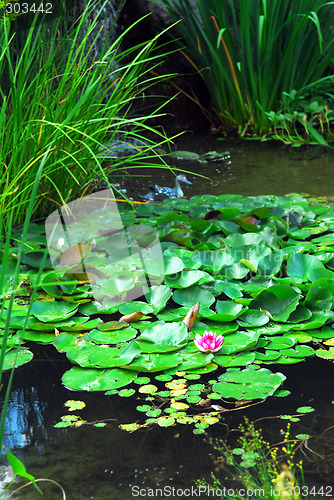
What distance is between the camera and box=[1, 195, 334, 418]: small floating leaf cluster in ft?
5.56

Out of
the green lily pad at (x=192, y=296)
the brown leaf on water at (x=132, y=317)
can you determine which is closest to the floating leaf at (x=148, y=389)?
the brown leaf on water at (x=132, y=317)

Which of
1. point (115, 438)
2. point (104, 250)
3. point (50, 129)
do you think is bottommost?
point (104, 250)

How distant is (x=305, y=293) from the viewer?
6.91 feet

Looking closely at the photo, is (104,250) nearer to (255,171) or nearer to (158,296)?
(158,296)

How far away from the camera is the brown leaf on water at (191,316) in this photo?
6.22ft

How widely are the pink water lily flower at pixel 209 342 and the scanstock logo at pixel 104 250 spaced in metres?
0.47

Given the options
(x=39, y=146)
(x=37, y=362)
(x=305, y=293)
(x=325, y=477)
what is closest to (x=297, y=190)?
(x=305, y=293)

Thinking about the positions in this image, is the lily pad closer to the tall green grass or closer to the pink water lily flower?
the pink water lily flower

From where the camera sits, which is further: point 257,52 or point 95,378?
point 257,52

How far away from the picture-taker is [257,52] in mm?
4500

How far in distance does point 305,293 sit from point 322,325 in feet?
0.80

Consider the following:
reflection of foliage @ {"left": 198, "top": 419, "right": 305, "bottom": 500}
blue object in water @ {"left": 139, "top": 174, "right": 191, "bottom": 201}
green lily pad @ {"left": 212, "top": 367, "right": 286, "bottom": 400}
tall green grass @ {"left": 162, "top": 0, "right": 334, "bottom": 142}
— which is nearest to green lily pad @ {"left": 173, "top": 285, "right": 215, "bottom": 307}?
green lily pad @ {"left": 212, "top": 367, "right": 286, "bottom": 400}

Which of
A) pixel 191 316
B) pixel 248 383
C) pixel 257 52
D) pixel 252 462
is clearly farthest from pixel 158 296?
pixel 257 52

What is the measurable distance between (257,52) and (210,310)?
10.4 ft
